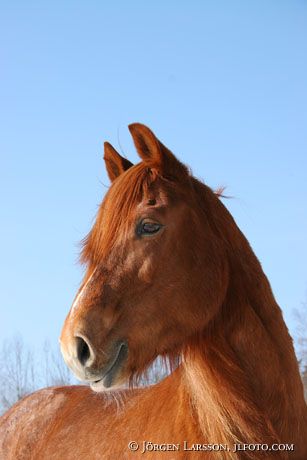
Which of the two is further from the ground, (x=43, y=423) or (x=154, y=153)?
(x=154, y=153)

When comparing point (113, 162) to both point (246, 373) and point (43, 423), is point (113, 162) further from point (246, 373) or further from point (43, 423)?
point (43, 423)

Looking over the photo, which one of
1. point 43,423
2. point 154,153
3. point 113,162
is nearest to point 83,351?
point 154,153

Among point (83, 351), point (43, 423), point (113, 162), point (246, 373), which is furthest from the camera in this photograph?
point (43, 423)

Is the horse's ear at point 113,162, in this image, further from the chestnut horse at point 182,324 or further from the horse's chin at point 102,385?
the horse's chin at point 102,385

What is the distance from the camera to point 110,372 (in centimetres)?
427

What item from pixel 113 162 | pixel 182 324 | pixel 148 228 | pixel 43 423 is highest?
pixel 113 162

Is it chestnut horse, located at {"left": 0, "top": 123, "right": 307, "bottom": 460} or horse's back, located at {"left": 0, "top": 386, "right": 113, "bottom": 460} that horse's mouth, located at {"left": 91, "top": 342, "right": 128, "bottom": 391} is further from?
horse's back, located at {"left": 0, "top": 386, "right": 113, "bottom": 460}

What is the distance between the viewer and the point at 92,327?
416 centimetres

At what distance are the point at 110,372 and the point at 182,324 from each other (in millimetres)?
669

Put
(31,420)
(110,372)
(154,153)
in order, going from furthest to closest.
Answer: (31,420), (154,153), (110,372)

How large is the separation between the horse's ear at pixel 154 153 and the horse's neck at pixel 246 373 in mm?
938

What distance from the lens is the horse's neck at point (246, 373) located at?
14.8 ft

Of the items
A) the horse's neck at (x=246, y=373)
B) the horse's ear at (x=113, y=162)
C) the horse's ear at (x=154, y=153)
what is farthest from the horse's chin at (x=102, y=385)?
the horse's ear at (x=113, y=162)

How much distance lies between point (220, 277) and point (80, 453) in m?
2.26
